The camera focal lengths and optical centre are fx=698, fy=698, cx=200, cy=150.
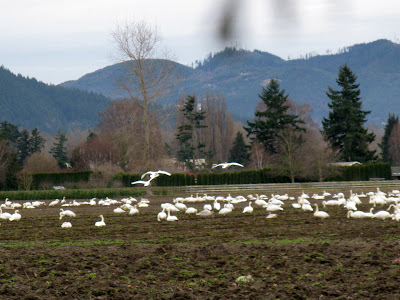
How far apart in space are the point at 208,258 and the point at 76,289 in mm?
3399

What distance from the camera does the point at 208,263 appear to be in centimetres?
1447

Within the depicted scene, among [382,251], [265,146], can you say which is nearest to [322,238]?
[382,251]

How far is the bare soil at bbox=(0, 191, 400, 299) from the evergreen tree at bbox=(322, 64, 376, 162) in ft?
166

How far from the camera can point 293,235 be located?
61.6 ft

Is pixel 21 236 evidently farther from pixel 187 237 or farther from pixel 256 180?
pixel 256 180

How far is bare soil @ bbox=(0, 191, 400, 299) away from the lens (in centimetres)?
1220

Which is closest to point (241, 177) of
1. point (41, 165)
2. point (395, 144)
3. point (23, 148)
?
point (41, 165)

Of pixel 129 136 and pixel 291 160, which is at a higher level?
pixel 129 136

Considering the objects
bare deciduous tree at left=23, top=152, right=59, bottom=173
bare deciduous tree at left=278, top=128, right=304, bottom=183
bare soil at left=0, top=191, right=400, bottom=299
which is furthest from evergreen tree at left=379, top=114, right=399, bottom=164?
bare soil at left=0, top=191, right=400, bottom=299

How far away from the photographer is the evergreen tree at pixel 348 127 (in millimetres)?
70562

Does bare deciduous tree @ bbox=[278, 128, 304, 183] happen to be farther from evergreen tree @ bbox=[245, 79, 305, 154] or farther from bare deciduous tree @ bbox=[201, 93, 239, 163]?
bare deciduous tree @ bbox=[201, 93, 239, 163]

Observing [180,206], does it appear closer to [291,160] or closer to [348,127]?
[291,160]

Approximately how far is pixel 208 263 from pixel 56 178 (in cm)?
5232

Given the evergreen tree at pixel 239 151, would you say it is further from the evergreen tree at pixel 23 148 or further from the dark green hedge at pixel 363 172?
the evergreen tree at pixel 23 148
